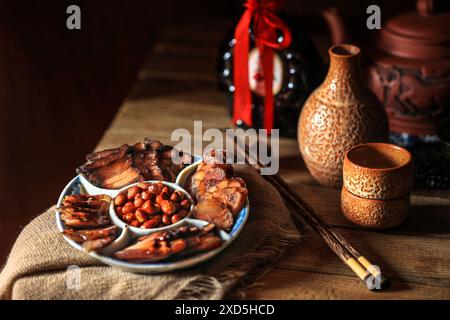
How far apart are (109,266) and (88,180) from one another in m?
0.17

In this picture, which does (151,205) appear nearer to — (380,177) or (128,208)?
(128,208)

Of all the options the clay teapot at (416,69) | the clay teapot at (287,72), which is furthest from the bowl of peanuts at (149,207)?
the clay teapot at (416,69)

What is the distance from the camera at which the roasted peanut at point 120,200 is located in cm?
101

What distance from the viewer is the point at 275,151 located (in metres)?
1.34

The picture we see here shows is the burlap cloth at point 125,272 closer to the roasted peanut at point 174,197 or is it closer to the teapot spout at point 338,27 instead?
the roasted peanut at point 174,197

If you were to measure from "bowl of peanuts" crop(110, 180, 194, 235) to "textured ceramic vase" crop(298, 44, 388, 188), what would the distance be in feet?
0.88

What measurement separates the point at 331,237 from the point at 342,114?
0.74 feet

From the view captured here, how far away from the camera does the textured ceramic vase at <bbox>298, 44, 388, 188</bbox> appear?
3.74 feet

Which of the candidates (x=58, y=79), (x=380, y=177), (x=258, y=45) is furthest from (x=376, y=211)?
(x=58, y=79)

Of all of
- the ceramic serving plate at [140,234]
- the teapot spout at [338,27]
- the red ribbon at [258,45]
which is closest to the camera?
the ceramic serving plate at [140,234]

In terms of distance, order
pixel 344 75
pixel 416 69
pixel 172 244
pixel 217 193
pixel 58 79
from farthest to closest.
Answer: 1. pixel 58 79
2. pixel 416 69
3. pixel 344 75
4. pixel 217 193
5. pixel 172 244

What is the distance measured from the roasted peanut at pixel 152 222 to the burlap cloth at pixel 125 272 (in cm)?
7

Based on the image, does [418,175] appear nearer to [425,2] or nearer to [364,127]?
[364,127]

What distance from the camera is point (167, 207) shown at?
39.2 inches
